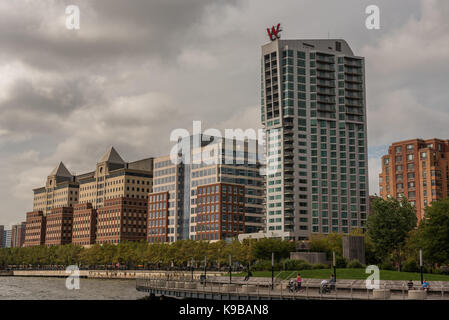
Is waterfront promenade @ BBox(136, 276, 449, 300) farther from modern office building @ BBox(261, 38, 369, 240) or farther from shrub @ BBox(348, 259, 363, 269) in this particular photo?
modern office building @ BBox(261, 38, 369, 240)

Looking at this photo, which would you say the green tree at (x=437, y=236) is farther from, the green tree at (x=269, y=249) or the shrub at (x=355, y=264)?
the green tree at (x=269, y=249)

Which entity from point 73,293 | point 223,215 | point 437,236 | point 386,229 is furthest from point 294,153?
point 437,236

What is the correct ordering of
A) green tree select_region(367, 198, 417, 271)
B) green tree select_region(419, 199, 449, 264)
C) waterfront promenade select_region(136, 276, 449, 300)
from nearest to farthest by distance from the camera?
waterfront promenade select_region(136, 276, 449, 300) → green tree select_region(419, 199, 449, 264) → green tree select_region(367, 198, 417, 271)

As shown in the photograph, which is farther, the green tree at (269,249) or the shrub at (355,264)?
the green tree at (269,249)

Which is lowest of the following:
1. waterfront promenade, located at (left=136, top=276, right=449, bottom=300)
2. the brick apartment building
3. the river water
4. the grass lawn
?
the river water

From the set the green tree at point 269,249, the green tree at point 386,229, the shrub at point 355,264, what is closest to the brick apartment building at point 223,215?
the green tree at point 269,249

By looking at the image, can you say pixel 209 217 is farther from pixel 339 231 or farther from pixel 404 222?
pixel 404 222

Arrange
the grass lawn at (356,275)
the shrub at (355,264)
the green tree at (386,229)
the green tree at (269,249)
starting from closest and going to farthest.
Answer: the grass lawn at (356,275)
the shrub at (355,264)
the green tree at (386,229)
the green tree at (269,249)

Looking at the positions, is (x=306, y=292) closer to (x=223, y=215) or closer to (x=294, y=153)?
(x=223, y=215)

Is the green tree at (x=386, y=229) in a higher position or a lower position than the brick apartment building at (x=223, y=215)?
lower

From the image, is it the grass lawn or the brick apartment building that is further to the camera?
the brick apartment building

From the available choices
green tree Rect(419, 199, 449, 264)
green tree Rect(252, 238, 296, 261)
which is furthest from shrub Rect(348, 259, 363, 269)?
green tree Rect(252, 238, 296, 261)
